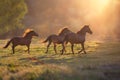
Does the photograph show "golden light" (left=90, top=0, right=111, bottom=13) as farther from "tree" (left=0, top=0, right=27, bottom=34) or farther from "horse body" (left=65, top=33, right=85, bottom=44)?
"horse body" (left=65, top=33, right=85, bottom=44)

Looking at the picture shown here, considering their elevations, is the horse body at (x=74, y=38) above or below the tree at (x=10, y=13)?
below

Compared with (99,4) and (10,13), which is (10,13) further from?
(99,4)

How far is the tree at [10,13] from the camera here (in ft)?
182

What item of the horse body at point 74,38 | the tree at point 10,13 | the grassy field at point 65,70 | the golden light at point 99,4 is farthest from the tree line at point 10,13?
the golden light at point 99,4

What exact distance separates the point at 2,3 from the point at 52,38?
1774cm

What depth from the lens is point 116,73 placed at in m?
27.2

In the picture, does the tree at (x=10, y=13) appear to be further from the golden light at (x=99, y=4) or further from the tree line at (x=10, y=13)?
the golden light at (x=99, y=4)

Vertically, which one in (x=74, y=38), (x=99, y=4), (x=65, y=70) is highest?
(x=99, y=4)

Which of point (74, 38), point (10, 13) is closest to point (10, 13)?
point (10, 13)

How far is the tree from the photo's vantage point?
5562 cm

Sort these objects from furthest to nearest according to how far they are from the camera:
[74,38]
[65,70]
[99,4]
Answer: [99,4]
[74,38]
[65,70]

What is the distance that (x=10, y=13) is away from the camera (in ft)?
191

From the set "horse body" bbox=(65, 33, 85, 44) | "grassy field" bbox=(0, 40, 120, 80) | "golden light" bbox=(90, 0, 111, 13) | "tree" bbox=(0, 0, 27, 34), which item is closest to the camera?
"grassy field" bbox=(0, 40, 120, 80)

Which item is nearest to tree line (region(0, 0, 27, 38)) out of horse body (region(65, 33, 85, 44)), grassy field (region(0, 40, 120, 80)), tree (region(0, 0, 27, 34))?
tree (region(0, 0, 27, 34))
